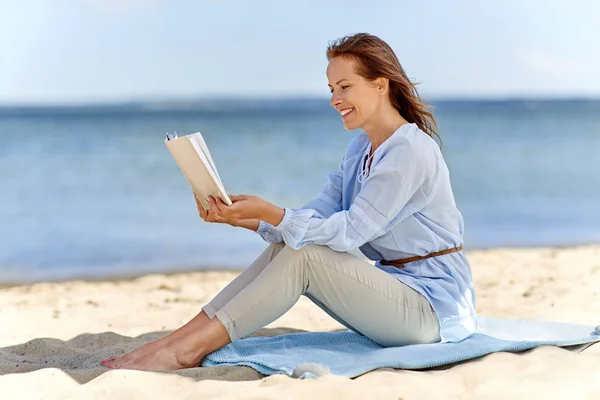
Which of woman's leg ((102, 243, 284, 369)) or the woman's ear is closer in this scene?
woman's leg ((102, 243, 284, 369))

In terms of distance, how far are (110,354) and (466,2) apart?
3238cm

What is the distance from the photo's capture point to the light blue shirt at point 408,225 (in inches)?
124

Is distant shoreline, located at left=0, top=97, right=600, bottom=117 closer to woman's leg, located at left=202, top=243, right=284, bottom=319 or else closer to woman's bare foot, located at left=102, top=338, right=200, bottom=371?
woman's leg, located at left=202, top=243, right=284, bottom=319

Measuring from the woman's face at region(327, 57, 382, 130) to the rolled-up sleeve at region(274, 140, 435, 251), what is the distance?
25cm

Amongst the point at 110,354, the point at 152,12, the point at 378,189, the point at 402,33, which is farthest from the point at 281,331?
the point at 152,12

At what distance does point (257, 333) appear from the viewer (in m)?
4.11

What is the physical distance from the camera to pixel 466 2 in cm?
3391

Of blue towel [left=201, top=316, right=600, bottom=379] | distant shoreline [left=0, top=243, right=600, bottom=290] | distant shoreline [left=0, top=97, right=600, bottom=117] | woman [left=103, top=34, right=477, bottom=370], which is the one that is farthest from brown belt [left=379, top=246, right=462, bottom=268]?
distant shoreline [left=0, top=97, right=600, bottom=117]

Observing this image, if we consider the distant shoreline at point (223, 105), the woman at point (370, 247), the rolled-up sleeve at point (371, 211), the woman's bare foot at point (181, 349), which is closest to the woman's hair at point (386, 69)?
the woman at point (370, 247)

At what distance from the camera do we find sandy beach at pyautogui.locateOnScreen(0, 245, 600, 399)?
9.31 ft

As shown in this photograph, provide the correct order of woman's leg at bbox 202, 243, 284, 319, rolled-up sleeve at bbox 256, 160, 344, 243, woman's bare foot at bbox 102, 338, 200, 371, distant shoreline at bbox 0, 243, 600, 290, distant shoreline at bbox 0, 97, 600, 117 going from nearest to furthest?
woman's bare foot at bbox 102, 338, 200, 371 < woman's leg at bbox 202, 243, 284, 319 < rolled-up sleeve at bbox 256, 160, 344, 243 < distant shoreline at bbox 0, 243, 600, 290 < distant shoreline at bbox 0, 97, 600, 117

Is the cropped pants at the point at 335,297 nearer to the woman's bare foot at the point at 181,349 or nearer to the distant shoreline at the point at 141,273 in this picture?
the woman's bare foot at the point at 181,349

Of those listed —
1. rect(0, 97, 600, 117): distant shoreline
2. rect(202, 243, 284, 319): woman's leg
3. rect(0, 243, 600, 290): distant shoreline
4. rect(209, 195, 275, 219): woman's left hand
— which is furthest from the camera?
rect(0, 97, 600, 117): distant shoreline

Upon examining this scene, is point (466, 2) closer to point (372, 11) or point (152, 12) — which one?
point (372, 11)
